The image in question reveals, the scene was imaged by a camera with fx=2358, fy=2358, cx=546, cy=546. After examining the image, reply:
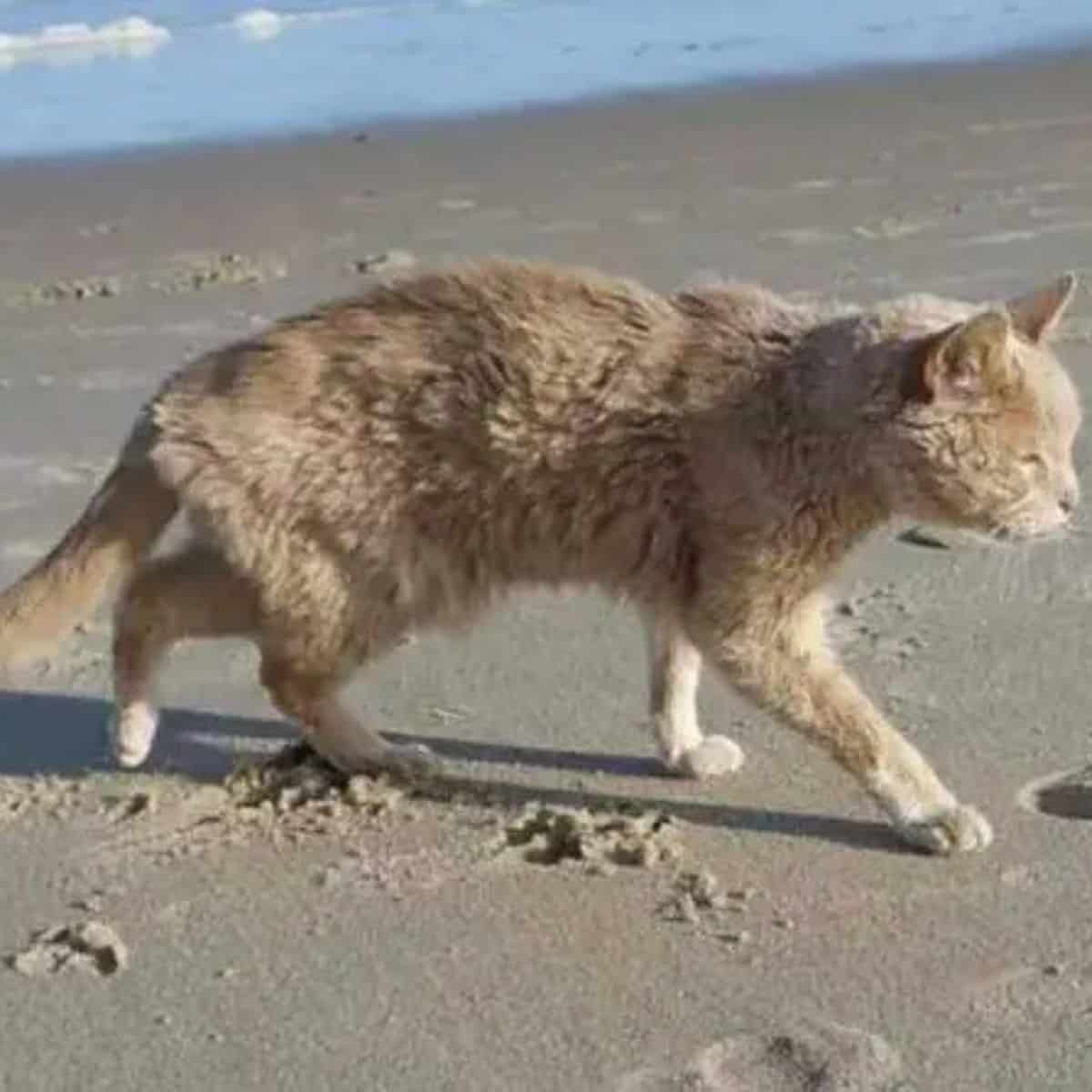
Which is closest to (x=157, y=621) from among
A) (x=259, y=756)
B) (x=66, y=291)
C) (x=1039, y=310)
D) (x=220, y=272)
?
(x=259, y=756)

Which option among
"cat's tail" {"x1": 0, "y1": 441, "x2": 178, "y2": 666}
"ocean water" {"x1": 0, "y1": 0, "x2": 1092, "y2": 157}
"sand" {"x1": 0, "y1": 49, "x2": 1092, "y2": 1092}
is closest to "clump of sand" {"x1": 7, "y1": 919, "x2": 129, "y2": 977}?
"sand" {"x1": 0, "y1": 49, "x2": 1092, "y2": 1092}

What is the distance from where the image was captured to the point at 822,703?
4207mm

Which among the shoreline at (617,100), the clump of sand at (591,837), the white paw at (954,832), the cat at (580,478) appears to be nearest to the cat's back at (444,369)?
the cat at (580,478)

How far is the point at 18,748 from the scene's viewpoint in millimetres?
4695

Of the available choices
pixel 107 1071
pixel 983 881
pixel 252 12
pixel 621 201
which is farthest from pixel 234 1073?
pixel 252 12

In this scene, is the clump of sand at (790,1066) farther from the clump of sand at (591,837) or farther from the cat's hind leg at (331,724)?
the cat's hind leg at (331,724)

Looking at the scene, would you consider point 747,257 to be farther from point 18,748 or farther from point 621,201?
point 18,748

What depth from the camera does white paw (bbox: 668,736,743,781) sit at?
4.41 m

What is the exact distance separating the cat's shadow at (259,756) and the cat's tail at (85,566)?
243 millimetres

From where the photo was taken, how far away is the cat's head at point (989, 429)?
4090 mm

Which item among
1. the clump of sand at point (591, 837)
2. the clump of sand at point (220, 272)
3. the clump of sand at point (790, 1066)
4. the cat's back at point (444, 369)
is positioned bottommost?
the clump of sand at point (591, 837)

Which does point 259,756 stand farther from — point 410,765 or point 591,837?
point 591,837

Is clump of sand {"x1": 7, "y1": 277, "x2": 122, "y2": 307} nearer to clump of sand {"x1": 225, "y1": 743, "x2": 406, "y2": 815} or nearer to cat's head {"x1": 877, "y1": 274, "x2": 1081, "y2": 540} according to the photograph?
clump of sand {"x1": 225, "y1": 743, "x2": 406, "y2": 815}

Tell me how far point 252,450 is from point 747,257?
4.58 meters
